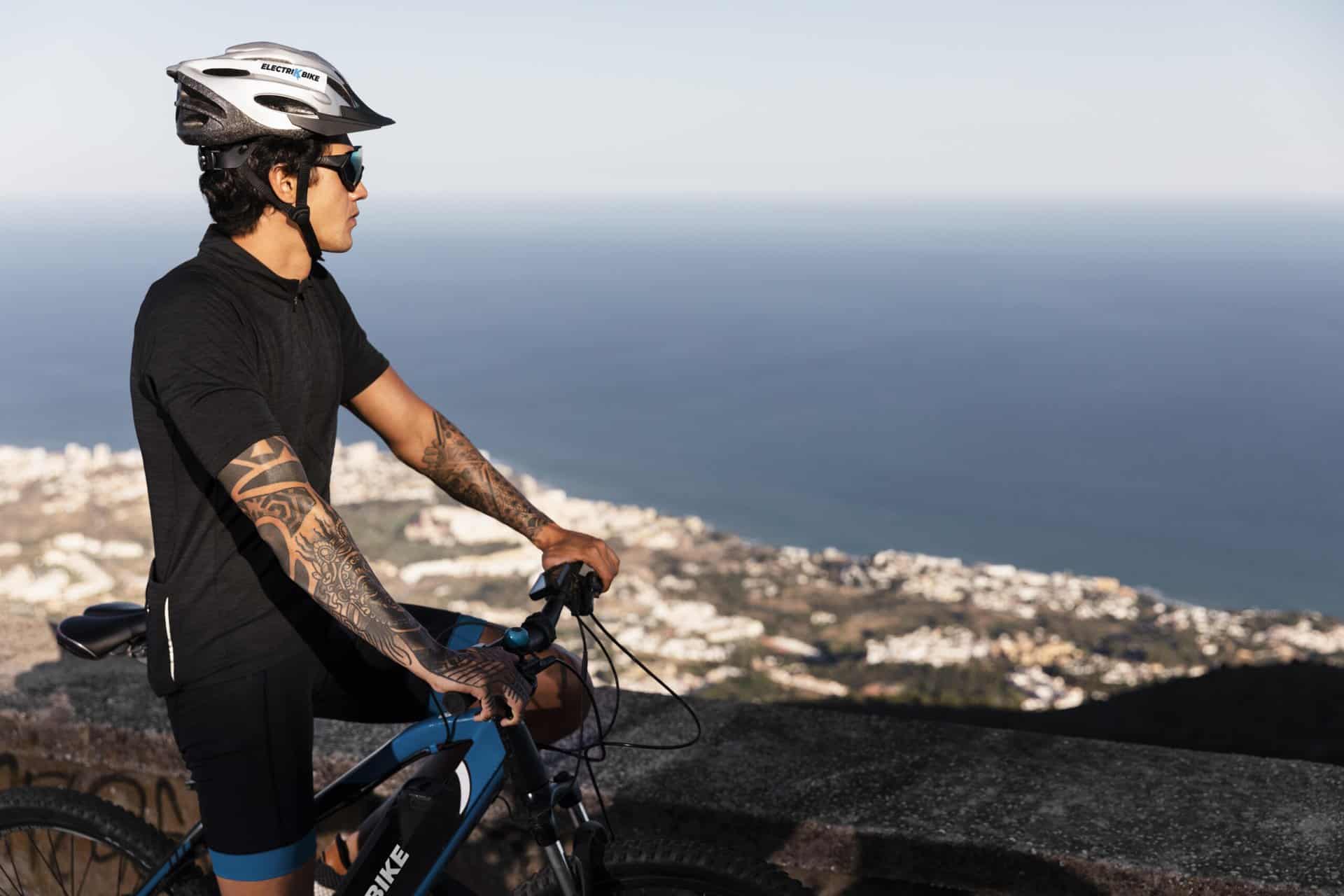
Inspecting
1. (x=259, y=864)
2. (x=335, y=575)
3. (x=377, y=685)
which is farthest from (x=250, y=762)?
(x=335, y=575)

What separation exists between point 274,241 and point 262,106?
0.27m

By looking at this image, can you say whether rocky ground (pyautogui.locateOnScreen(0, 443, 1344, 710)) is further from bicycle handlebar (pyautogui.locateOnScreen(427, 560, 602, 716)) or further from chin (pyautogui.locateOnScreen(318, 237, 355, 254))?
chin (pyautogui.locateOnScreen(318, 237, 355, 254))

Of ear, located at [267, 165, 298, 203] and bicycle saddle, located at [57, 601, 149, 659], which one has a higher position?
ear, located at [267, 165, 298, 203]

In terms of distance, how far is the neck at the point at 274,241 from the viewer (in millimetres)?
2254

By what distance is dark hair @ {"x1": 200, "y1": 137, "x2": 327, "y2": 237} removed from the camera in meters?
2.20

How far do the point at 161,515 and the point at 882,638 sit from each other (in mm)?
71930

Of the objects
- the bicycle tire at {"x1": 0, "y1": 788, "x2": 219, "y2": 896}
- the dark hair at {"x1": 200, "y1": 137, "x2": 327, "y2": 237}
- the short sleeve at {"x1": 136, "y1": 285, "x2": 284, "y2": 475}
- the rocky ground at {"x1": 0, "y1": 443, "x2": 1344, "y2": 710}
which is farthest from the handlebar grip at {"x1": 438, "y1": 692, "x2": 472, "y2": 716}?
the rocky ground at {"x1": 0, "y1": 443, "x2": 1344, "y2": 710}

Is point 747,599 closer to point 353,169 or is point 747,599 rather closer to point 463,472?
point 463,472

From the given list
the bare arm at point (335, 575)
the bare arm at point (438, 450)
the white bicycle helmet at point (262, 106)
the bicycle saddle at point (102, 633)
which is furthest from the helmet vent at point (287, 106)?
the bicycle saddle at point (102, 633)

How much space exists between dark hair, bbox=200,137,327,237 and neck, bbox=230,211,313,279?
1cm

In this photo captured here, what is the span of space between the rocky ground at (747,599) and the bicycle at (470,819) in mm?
42365

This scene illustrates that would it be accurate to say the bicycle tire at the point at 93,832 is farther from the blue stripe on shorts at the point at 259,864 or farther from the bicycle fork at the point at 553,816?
the bicycle fork at the point at 553,816

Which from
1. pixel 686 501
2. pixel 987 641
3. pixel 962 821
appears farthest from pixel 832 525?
pixel 962 821

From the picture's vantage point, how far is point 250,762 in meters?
2.22
